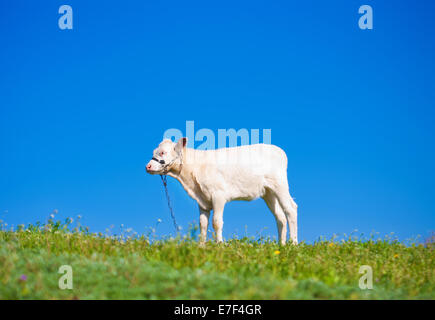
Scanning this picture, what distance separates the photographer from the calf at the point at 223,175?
12125mm

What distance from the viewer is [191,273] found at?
6.59 meters

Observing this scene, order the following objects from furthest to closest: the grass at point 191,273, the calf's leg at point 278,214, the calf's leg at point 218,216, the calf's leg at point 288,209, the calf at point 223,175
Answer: the calf's leg at point 278,214 → the calf's leg at point 288,209 → the calf at point 223,175 → the calf's leg at point 218,216 → the grass at point 191,273

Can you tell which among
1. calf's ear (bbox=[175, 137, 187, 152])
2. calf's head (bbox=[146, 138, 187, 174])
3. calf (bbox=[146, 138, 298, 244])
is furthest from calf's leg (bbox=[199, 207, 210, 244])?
calf's ear (bbox=[175, 137, 187, 152])

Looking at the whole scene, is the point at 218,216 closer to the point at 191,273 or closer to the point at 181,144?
the point at 181,144

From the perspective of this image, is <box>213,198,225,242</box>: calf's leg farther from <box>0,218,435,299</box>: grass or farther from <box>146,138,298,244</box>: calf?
<box>0,218,435,299</box>: grass

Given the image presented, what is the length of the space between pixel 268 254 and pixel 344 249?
2.71m

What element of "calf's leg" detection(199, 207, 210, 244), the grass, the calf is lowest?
the grass

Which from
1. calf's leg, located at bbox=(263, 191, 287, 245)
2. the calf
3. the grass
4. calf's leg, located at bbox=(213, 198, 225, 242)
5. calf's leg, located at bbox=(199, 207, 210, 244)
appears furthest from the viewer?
calf's leg, located at bbox=(263, 191, 287, 245)

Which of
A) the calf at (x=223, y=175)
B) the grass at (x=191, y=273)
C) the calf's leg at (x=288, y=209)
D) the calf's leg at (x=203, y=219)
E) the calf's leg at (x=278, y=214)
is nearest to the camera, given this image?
the grass at (x=191, y=273)

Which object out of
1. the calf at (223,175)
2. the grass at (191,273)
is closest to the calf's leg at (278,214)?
→ the calf at (223,175)

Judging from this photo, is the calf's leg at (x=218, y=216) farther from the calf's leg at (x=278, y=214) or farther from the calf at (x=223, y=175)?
the calf's leg at (x=278, y=214)

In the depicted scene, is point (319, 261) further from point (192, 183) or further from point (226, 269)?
point (192, 183)

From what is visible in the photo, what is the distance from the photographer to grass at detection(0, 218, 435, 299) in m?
5.88
